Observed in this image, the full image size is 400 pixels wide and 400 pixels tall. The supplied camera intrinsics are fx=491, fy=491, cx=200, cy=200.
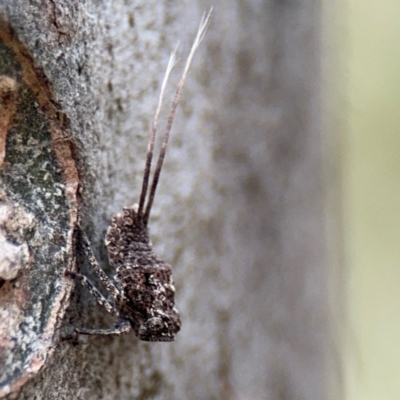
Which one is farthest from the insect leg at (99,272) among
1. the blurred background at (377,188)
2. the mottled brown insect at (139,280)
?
the blurred background at (377,188)

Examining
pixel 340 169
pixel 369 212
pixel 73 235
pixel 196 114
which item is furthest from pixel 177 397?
pixel 369 212

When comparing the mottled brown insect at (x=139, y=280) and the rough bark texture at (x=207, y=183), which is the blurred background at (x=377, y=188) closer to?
the rough bark texture at (x=207, y=183)

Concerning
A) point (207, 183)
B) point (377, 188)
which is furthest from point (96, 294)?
point (377, 188)

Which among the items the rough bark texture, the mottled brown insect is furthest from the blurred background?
the mottled brown insect

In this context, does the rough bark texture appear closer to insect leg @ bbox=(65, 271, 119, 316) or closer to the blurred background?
insect leg @ bbox=(65, 271, 119, 316)

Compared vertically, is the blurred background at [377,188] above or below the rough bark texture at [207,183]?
above
